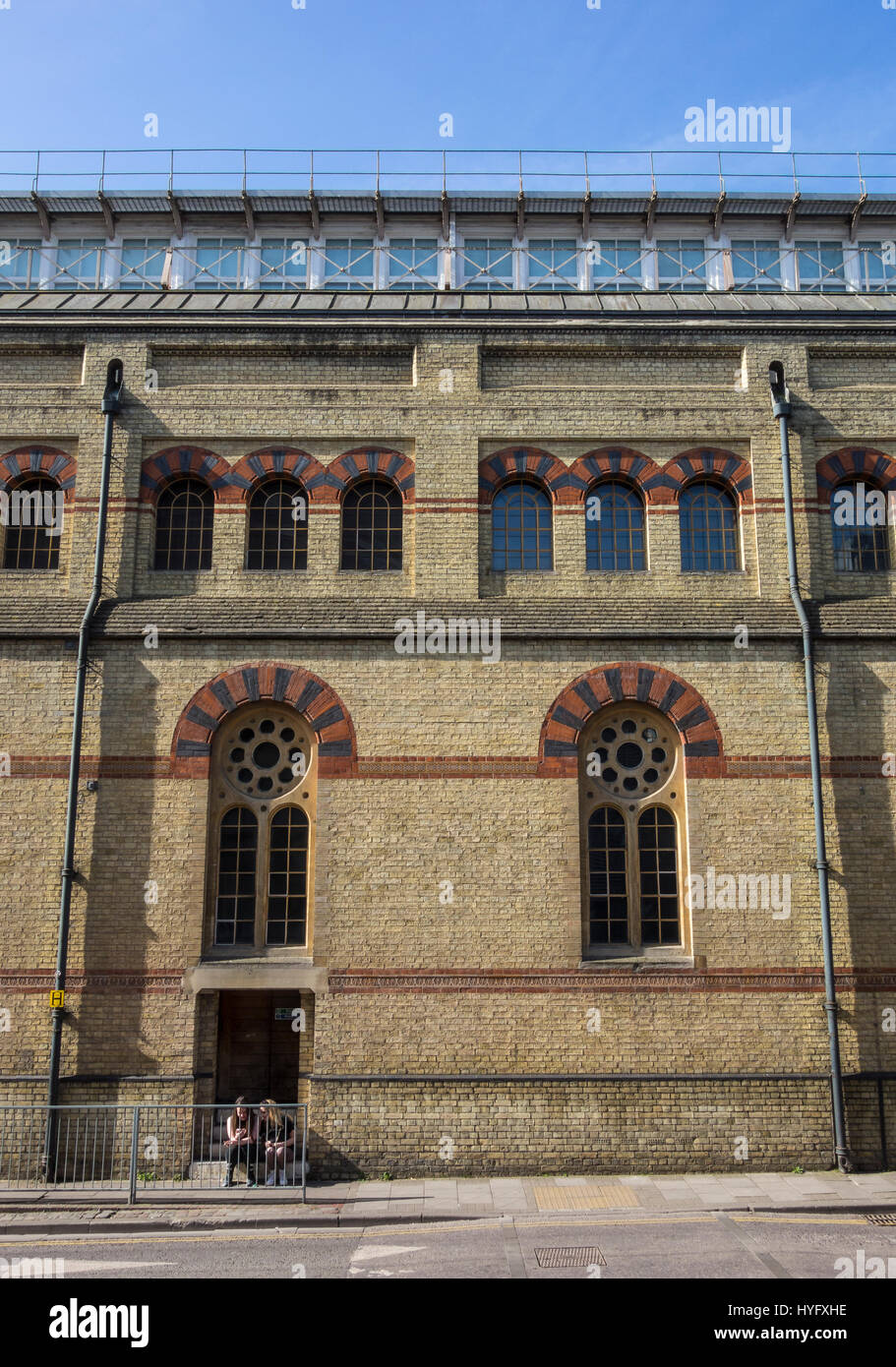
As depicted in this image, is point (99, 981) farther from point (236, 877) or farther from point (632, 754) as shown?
point (632, 754)

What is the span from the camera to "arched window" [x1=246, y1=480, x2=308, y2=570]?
16.9 meters

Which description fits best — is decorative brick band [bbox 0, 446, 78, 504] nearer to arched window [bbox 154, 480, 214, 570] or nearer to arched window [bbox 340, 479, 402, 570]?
arched window [bbox 154, 480, 214, 570]

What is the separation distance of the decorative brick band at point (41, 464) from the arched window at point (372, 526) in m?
4.42

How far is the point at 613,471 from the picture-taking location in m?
17.0

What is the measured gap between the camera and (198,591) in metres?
16.7

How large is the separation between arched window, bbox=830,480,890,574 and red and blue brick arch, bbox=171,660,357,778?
27.7 ft

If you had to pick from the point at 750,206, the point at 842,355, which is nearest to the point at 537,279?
the point at 750,206

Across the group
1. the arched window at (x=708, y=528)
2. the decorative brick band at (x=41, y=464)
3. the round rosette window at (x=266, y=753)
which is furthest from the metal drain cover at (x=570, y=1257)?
the decorative brick band at (x=41, y=464)

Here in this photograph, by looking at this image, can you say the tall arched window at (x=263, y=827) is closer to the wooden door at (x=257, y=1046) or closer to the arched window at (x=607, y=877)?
the wooden door at (x=257, y=1046)

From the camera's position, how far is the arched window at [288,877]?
15625 millimetres

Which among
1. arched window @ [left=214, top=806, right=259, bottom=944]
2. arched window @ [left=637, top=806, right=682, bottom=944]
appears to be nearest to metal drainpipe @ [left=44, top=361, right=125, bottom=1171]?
arched window @ [left=214, top=806, right=259, bottom=944]

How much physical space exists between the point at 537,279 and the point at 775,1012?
29431 millimetres

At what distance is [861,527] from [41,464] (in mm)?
13219

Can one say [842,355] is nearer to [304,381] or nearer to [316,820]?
[304,381]
